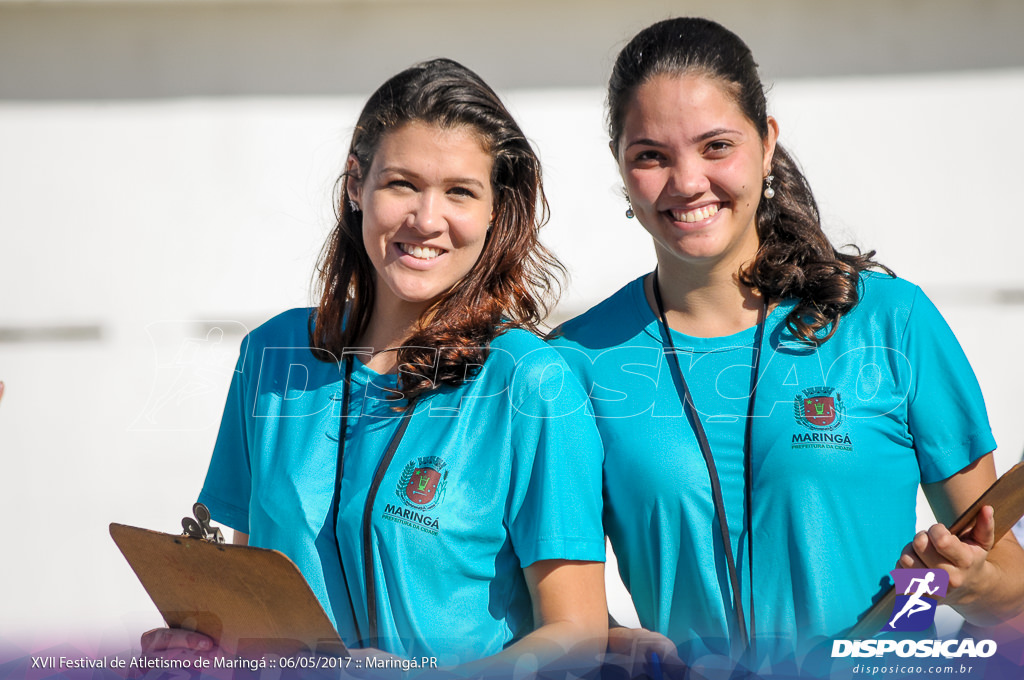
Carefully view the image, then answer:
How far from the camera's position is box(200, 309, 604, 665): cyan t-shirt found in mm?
1624

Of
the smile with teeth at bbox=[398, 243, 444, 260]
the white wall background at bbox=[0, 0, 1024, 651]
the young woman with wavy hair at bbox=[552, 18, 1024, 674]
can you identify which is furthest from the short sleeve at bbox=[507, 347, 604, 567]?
the white wall background at bbox=[0, 0, 1024, 651]

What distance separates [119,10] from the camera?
154 inches

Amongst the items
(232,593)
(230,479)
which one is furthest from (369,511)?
(230,479)

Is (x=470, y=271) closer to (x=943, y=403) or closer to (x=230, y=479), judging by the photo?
(x=230, y=479)

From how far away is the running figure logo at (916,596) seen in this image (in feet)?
5.19

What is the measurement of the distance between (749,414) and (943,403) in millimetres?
368

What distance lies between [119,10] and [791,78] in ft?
9.59

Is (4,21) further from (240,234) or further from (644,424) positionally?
(644,424)

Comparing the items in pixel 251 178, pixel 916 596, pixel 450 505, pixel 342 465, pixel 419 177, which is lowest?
pixel 916 596

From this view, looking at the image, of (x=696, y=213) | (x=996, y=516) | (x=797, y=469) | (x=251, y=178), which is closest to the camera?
(x=996, y=516)

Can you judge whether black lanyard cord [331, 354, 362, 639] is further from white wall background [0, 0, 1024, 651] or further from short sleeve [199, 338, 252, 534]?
white wall background [0, 0, 1024, 651]

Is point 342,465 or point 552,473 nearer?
point 552,473

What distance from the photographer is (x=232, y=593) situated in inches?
62.2

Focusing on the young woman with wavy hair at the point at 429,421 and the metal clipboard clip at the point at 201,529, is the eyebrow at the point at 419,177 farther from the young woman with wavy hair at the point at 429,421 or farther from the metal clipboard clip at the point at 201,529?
the metal clipboard clip at the point at 201,529
